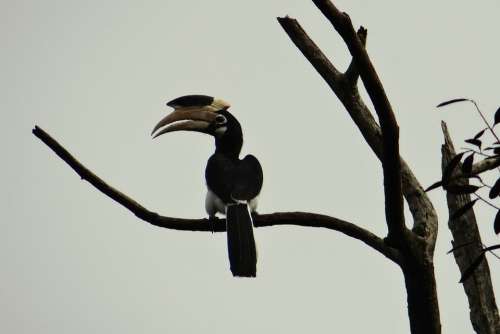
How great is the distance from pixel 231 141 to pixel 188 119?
0.42 meters

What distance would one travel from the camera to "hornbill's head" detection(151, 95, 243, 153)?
7453mm

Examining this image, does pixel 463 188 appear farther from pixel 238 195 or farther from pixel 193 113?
pixel 193 113

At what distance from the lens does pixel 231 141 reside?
7.51 m

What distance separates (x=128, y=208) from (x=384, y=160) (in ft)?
4.71

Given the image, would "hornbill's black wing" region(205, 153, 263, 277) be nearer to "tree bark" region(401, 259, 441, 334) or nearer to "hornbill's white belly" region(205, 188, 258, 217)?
"hornbill's white belly" region(205, 188, 258, 217)

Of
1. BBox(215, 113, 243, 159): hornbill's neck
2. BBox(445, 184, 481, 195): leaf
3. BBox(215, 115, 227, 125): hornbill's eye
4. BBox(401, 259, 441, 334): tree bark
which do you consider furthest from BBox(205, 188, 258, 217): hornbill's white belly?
BBox(445, 184, 481, 195): leaf

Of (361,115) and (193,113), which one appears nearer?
(361,115)

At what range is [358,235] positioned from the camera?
4.75 metres

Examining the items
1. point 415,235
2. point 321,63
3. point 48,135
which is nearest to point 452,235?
point 415,235

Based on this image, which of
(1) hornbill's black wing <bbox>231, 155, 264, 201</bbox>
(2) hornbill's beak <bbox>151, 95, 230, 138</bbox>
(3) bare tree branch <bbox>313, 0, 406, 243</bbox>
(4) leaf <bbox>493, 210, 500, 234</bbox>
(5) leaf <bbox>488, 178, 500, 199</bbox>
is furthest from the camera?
(2) hornbill's beak <bbox>151, 95, 230, 138</bbox>

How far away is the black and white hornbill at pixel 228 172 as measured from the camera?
5691 millimetres

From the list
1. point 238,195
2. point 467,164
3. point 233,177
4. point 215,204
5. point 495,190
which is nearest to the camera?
→ point 495,190

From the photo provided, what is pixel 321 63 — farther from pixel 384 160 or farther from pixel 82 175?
pixel 82 175

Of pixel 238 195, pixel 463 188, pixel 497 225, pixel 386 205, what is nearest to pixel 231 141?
pixel 238 195
